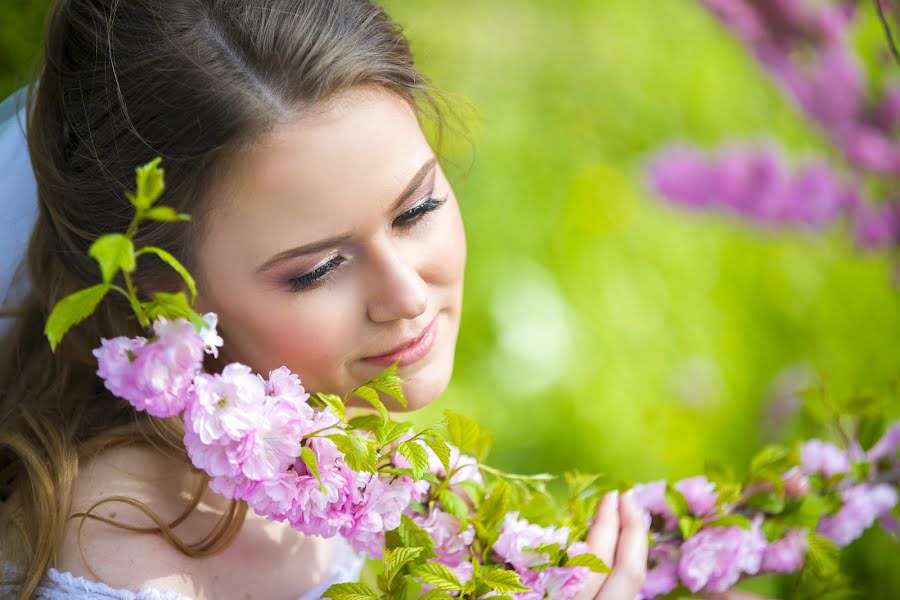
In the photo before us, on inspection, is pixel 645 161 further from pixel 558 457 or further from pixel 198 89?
pixel 198 89

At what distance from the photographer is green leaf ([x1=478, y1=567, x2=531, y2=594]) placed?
1033 millimetres

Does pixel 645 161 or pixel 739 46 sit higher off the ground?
pixel 739 46

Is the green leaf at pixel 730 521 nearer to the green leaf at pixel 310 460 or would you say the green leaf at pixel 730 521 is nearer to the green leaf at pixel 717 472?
the green leaf at pixel 717 472

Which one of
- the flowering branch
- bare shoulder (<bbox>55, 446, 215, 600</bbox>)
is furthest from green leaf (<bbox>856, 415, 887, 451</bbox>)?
bare shoulder (<bbox>55, 446, 215, 600</bbox>)

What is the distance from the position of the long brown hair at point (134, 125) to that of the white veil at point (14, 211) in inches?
4.9

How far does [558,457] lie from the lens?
2777 mm

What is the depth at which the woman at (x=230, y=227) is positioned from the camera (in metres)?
1.13

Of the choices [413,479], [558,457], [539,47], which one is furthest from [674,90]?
[413,479]

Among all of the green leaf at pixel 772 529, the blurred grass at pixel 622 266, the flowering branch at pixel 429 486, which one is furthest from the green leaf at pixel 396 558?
the blurred grass at pixel 622 266

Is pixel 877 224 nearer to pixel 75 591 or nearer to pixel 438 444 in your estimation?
pixel 438 444

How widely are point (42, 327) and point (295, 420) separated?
65 centimetres

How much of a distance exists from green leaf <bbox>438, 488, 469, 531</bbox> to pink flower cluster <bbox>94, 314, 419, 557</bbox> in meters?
0.05

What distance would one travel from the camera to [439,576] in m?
1.04

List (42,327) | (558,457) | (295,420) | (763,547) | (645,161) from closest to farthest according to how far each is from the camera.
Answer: (295,420) → (763,547) → (42,327) → (558,457) → (645,161)
